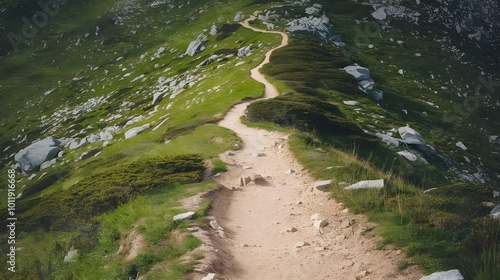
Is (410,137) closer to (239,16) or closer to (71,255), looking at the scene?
(71,255)

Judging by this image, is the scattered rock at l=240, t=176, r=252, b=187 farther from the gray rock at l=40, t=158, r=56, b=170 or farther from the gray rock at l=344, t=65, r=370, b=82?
the gray rock at l=344, t=65, r=370, b=82

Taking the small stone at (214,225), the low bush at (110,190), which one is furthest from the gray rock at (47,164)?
→ the small stone at (214,225)

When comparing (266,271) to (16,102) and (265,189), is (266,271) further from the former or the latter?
(16,102)

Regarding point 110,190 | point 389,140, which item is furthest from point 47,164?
point 389,140

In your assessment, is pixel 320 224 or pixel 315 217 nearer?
pixel 320 224

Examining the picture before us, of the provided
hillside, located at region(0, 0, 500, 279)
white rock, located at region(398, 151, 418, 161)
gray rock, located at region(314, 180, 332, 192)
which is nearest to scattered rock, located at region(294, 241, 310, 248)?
hillside, located at region(0, 0, 500, 279)

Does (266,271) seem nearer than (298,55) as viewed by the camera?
Yes

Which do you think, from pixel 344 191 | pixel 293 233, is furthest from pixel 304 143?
pixel 293 233
